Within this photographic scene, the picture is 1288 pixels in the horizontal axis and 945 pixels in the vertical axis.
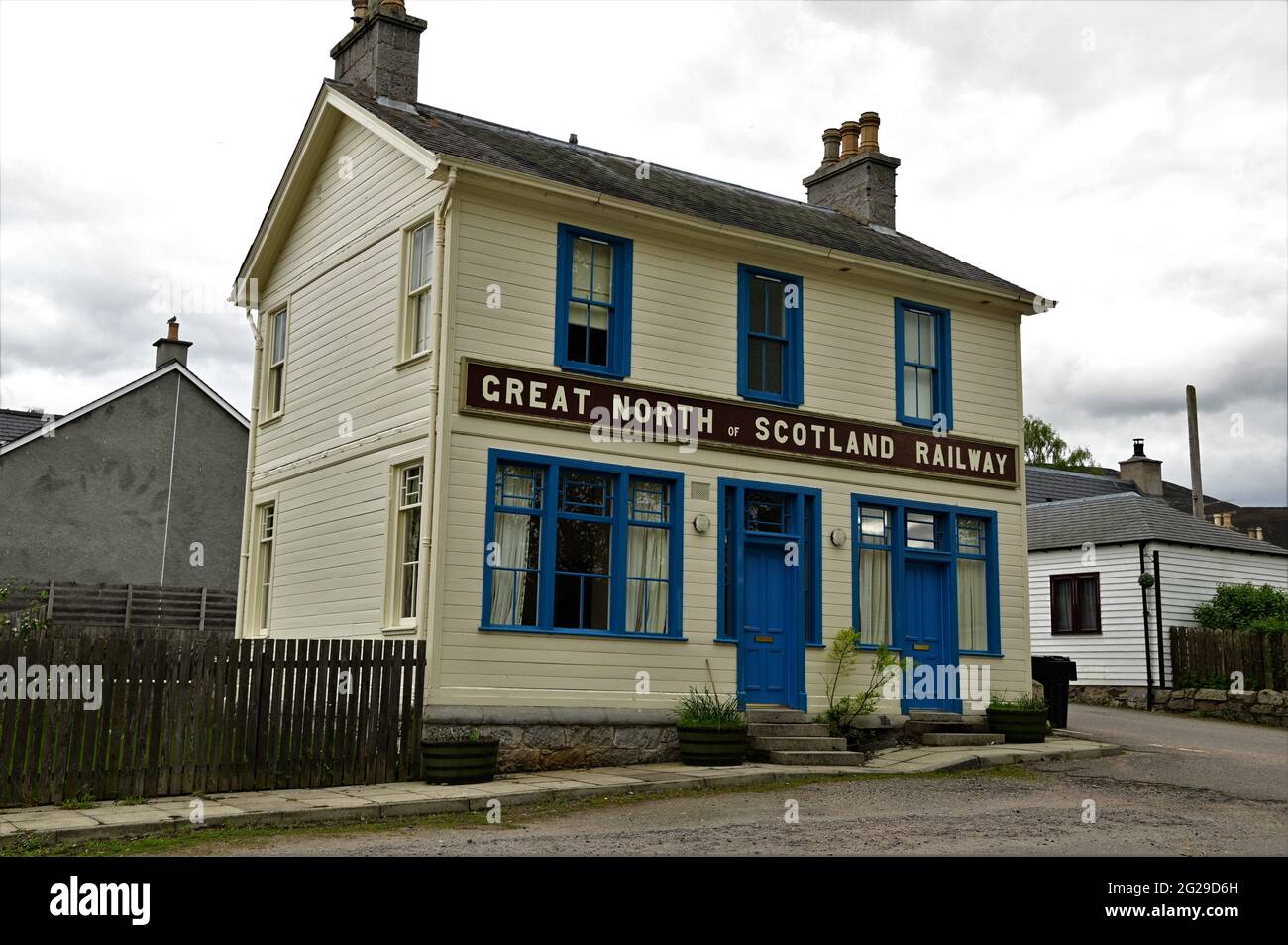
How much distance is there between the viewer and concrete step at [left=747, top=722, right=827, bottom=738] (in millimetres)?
16500

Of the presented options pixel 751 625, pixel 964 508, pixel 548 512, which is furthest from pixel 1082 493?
pixel 548 512

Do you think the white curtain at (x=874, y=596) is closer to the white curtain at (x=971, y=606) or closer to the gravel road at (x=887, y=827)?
the white curtain at (x=971, y=606)

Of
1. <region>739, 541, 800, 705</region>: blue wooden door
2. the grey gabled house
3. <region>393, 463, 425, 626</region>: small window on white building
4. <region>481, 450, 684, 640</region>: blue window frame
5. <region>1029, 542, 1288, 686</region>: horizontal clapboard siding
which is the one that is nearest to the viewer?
<region>481, 450, 684, 640</region>: blue window frame

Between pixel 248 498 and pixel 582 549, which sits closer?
pixel 582 549

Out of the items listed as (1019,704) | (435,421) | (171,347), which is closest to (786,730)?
(1019,704)

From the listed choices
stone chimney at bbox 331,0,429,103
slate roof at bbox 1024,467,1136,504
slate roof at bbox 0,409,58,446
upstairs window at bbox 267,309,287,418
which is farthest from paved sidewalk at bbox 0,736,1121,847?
slate roof at bbox 1024,467,1136,504

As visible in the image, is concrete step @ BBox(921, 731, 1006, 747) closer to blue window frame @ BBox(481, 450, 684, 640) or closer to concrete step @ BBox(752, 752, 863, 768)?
concrete step @ BBox(752, 752, 863, 768)

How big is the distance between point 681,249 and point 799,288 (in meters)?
2.06

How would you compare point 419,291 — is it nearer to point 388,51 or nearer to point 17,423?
point 388,51

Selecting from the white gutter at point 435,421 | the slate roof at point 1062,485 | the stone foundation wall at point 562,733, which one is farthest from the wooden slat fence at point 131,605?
the slate roof at point 1062,485

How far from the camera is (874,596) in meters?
18.5

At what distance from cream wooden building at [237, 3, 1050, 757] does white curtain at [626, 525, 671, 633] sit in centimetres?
3

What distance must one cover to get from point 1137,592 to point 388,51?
19.3 metres

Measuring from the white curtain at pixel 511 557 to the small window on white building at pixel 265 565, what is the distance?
215 inches
